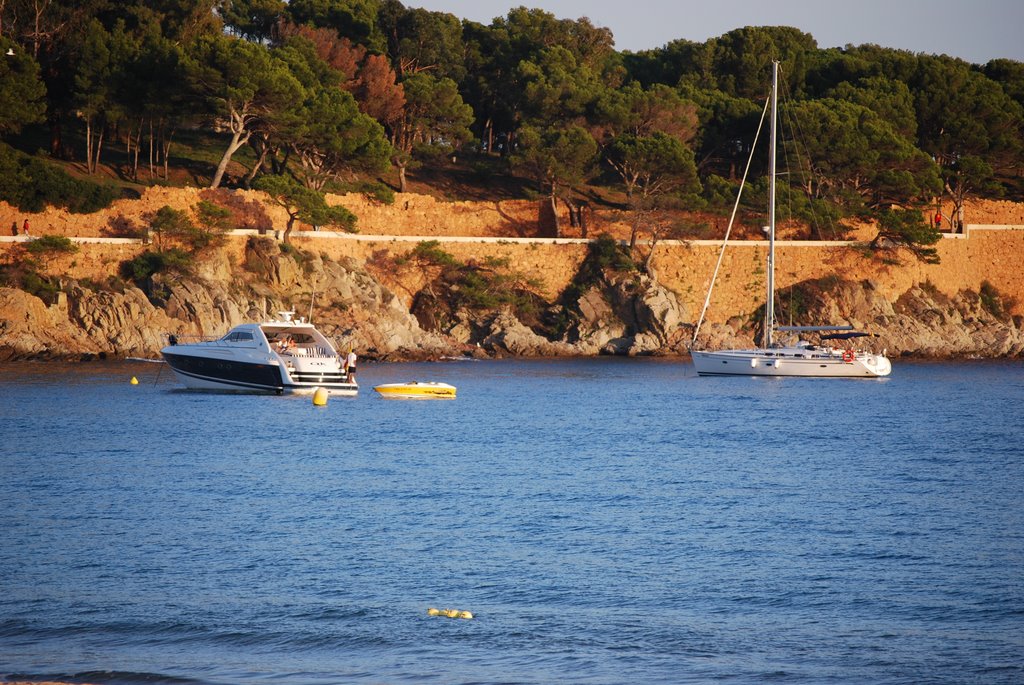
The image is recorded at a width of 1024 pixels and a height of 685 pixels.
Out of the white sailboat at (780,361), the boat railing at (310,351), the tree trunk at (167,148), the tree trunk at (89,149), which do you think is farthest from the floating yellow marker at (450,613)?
the tree trunk at (167,148)

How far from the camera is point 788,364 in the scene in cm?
4172

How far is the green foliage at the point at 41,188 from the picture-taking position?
42625mm

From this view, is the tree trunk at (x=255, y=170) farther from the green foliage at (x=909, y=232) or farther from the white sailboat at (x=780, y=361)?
the green foliage at (x=909, y=232)

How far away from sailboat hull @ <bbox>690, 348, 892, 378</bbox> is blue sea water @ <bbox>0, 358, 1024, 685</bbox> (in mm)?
11868

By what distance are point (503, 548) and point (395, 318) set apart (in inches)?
1312

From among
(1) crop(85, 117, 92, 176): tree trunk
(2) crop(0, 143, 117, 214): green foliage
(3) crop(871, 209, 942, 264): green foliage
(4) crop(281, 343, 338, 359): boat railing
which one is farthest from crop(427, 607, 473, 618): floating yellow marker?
(3) crop(871, 209, 942, 264): green foliage

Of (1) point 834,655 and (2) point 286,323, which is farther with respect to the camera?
(2) point 286,323

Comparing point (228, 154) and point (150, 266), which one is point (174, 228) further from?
point (228, 154)

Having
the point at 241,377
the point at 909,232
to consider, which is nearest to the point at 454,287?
the point at 241,377

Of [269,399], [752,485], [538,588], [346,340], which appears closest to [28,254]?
[346,340]

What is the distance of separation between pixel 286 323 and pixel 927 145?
37.4 m

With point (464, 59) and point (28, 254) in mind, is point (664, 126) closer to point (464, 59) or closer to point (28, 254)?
point (464, 59)

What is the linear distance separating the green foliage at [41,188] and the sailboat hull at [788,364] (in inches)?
847

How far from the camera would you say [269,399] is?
3319cm
